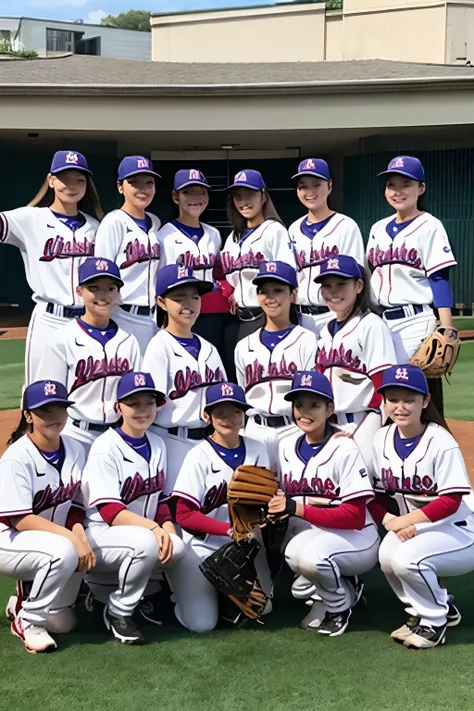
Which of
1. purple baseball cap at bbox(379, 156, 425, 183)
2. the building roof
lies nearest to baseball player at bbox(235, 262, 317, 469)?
purple baseball cap at bbox(379, 156, 425, 183)

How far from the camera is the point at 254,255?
14.6 ft

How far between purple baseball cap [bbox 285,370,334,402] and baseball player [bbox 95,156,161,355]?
1.01 metres

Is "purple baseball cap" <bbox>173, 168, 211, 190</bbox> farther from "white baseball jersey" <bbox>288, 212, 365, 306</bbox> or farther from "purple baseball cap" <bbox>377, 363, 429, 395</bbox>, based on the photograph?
"purple baseball cap" <bbox>377, 363, 429, 395</bbox>

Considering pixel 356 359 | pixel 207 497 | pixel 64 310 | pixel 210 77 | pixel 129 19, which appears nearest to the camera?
pixel 207 497

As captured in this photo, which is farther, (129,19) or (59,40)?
(129,19)

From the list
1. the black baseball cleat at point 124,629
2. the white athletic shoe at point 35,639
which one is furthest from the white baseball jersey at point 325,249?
the white athletic shoe at point 35,639

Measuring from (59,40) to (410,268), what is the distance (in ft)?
220

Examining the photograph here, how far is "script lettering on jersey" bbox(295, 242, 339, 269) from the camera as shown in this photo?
4.40 meters

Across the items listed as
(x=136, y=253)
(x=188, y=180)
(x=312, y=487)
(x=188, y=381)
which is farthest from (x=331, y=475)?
(x=188, y=180)

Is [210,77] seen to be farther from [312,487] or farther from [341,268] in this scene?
[312,487]

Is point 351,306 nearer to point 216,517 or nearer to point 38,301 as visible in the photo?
point 216,517

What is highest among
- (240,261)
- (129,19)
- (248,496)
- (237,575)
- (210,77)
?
(129,19)

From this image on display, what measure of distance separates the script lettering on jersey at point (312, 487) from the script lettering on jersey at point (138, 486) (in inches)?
21.9

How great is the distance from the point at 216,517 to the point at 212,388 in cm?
57
